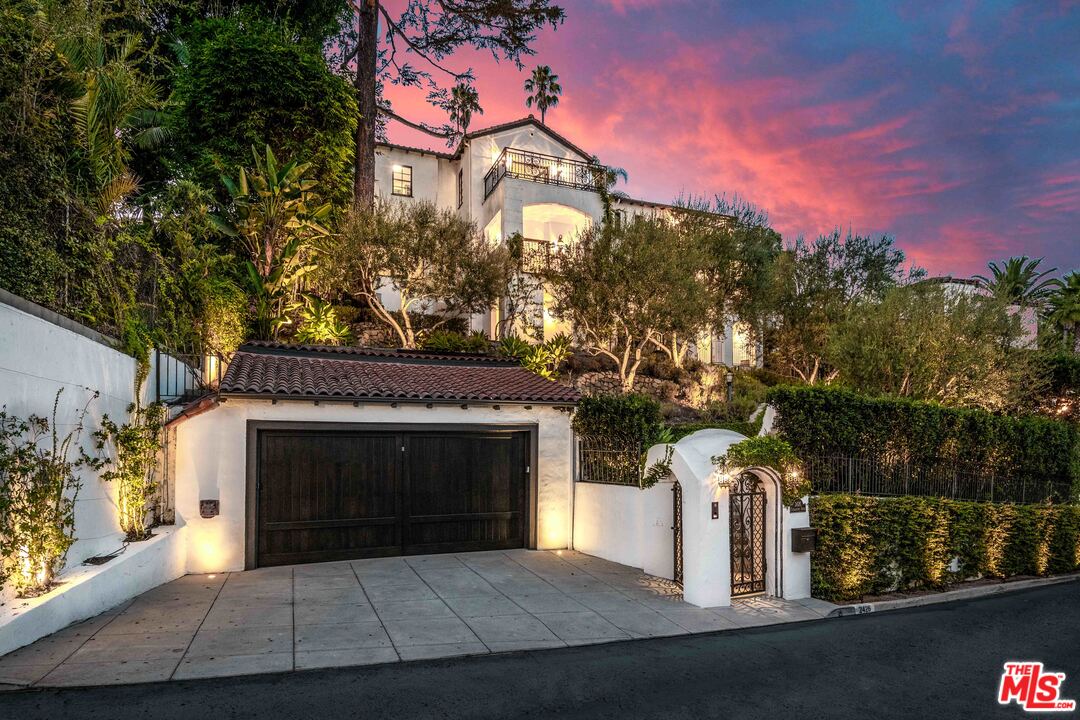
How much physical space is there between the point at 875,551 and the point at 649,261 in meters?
12.9

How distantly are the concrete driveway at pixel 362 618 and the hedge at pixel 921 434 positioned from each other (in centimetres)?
387

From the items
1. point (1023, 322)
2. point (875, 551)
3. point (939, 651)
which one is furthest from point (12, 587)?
point (1023, 322)

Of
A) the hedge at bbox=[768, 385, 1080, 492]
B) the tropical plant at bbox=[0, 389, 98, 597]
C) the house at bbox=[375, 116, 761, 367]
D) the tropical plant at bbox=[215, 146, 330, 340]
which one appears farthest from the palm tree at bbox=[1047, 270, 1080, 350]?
the tropical plant at bbox=[0, 389, 98, 597]

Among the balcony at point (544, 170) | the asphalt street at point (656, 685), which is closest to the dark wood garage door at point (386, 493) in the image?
the asphalt street at point (656, 685)

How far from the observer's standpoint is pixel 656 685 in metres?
5.67

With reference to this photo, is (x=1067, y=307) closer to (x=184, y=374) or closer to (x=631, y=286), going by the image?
(x=631, y=286)

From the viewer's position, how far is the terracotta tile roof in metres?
10.5

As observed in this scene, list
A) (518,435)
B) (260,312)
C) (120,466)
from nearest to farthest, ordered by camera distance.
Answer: (120,466) → (518,435) → (260,312)

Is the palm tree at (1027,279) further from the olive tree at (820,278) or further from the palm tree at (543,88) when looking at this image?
the palm tree at (543,88)

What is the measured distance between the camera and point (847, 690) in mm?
5754

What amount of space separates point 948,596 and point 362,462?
1059 centimetres

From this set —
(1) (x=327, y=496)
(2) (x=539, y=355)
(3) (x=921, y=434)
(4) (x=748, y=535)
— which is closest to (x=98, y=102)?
(1) (x=327, y=496)

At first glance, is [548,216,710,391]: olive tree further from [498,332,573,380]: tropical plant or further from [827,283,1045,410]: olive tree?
[498,332,573,380]: tropical plant

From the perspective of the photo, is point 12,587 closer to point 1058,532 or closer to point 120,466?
point 120,466
